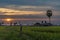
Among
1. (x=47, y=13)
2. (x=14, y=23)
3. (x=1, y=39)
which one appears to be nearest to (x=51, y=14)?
(x=47, y=13)

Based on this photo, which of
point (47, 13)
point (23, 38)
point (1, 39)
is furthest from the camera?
point (47, 13)

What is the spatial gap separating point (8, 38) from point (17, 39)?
1.08 meters

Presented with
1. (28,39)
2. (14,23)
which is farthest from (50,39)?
(14,23)

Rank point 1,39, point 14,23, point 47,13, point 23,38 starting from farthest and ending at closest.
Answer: point 47,13 → point 14,23 → point 23,38 → point 1,39

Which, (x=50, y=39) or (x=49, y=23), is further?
(x=49, y=23)

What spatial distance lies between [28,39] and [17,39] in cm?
132

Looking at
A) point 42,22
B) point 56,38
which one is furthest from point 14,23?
point 56,38

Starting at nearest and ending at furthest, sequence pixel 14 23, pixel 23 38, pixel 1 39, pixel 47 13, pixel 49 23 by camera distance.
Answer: pixel 1 39
pixel 23 38
pixel 14 23
pixel 49 23
pixel 47 13

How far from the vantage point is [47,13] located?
6009 centimetres

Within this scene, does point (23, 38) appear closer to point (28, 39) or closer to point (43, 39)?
point (28, 39)

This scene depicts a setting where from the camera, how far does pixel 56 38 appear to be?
2753cm

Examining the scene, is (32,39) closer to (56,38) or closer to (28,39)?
(28,39)

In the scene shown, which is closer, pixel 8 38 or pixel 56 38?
pixel 8 38

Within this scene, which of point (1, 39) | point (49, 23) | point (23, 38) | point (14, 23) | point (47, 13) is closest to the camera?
point (1, 39)
